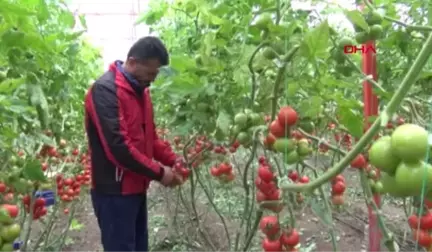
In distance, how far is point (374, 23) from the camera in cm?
126

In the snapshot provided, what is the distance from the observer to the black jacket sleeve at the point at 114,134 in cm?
218

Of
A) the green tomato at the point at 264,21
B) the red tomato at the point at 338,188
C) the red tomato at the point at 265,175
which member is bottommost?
the red tomato at the point at 338,188

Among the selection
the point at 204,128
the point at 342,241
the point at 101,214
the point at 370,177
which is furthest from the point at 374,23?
the point at 342,241

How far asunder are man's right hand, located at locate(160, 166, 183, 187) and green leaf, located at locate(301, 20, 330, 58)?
4.44 ft

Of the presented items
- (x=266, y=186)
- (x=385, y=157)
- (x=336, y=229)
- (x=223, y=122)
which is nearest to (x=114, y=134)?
(x=223, y=122)

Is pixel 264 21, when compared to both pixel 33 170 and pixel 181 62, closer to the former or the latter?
pixel 181 62

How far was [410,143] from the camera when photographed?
0.56m

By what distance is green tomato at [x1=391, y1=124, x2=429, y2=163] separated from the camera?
563 mm

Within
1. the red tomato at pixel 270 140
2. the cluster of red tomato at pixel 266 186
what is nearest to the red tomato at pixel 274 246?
the cluster of red tomato at pixel 266 186

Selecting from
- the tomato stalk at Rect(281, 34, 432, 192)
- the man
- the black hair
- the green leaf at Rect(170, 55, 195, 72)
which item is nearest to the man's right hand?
the man

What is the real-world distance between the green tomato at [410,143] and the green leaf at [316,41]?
0.49 metres

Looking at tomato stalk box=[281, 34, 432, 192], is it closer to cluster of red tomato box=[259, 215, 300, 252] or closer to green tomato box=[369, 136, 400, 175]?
green tomato box=[369, 136, 400, 175]

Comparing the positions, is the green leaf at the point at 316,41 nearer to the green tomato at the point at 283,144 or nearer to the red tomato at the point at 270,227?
the green tomato at the point at 283,144

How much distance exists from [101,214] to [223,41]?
46.8 inches
